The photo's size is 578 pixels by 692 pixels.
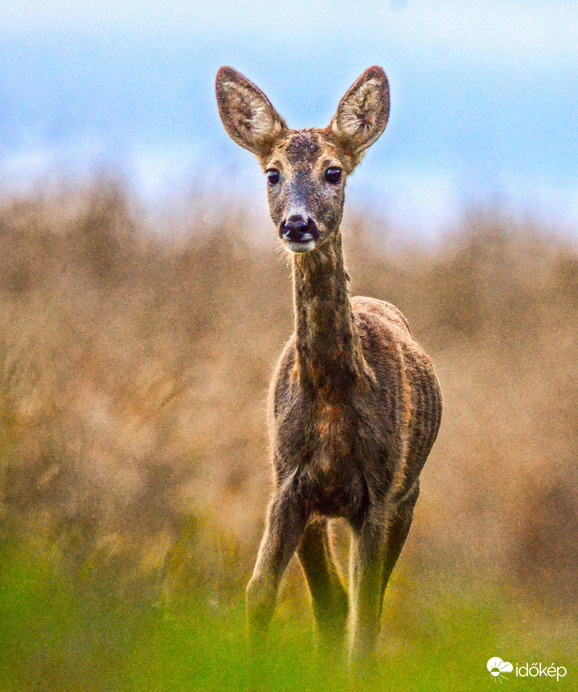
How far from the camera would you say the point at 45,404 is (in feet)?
43.2

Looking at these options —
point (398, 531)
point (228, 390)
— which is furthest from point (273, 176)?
point (228, 390)

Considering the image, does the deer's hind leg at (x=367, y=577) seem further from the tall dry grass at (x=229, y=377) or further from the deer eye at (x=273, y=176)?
the tall dry grass at (x=229, y=377)

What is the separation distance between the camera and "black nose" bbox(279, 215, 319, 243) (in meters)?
7.18

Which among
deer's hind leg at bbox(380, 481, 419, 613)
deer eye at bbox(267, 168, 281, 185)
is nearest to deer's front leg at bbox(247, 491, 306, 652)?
deer's hind leg at bbox(380, 481, 419, 613)

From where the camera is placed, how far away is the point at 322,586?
27.3ft

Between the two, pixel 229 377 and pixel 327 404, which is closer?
pixel 327 404

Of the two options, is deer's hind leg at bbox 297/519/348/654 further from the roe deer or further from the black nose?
the black nose

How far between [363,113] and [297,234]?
1469 mm

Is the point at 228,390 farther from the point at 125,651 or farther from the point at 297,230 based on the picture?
the point at 125,651

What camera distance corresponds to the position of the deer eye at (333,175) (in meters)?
7.72

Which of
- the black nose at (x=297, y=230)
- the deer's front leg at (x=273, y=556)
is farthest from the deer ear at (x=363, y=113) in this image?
the deer's front leg at (x=273, y=556)

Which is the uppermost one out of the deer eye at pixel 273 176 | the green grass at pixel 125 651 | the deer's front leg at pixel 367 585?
the deer eye at pixel 273 176

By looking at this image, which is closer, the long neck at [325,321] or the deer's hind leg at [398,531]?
the long neck at [325,321]

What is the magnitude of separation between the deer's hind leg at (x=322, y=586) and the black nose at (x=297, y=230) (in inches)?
80.6
